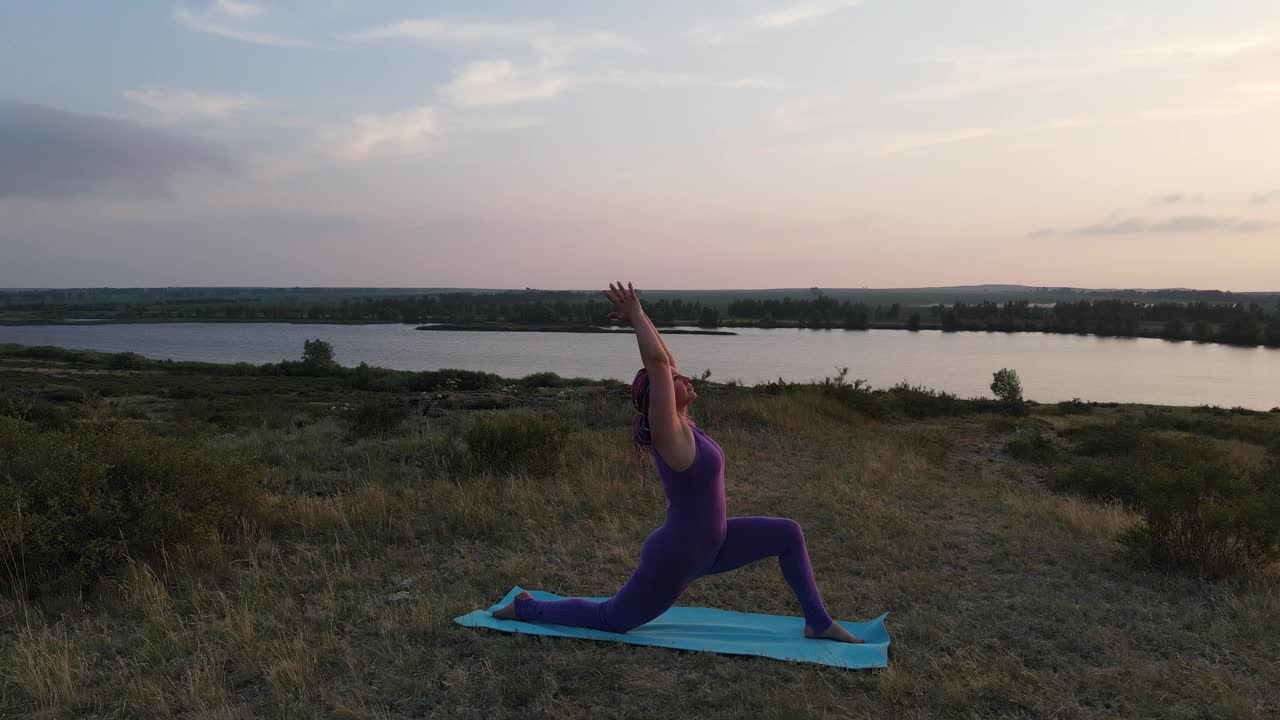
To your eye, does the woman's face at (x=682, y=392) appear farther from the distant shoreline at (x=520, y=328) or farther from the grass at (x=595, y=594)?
the distant shoreline at (x=520, y=328)

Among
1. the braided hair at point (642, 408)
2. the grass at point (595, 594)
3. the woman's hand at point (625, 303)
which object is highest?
the woman's hand at point (625, 303)

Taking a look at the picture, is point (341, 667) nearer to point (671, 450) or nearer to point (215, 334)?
point (671, 450)

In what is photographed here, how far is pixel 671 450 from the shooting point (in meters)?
3.43

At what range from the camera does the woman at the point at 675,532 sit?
3422mm

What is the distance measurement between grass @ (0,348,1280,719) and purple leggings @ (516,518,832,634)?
17cm

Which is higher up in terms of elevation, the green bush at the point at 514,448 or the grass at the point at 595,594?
the green bush at the point at 514,448

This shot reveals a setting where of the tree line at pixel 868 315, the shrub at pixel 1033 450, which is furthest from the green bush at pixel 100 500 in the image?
the tree line at pixel 868 315

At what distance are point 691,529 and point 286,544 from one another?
12.9 ft

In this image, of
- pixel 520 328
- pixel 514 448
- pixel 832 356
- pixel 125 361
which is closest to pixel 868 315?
pixel 832 356

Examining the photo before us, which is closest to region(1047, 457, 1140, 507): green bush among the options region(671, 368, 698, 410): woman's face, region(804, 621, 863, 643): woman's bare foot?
region(804, 621, 863, 643): woman's bare foot

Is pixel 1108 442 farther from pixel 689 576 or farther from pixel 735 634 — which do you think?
pixel 689 576

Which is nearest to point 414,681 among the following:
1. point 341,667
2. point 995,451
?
point 341,667

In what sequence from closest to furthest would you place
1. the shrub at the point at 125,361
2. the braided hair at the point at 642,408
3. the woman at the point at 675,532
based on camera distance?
the woman at the point at 675,532 < the braided hair at the point at 642,408 < the shrub at the point at 125,361

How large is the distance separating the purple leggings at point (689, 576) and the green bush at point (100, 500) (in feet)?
10.9
